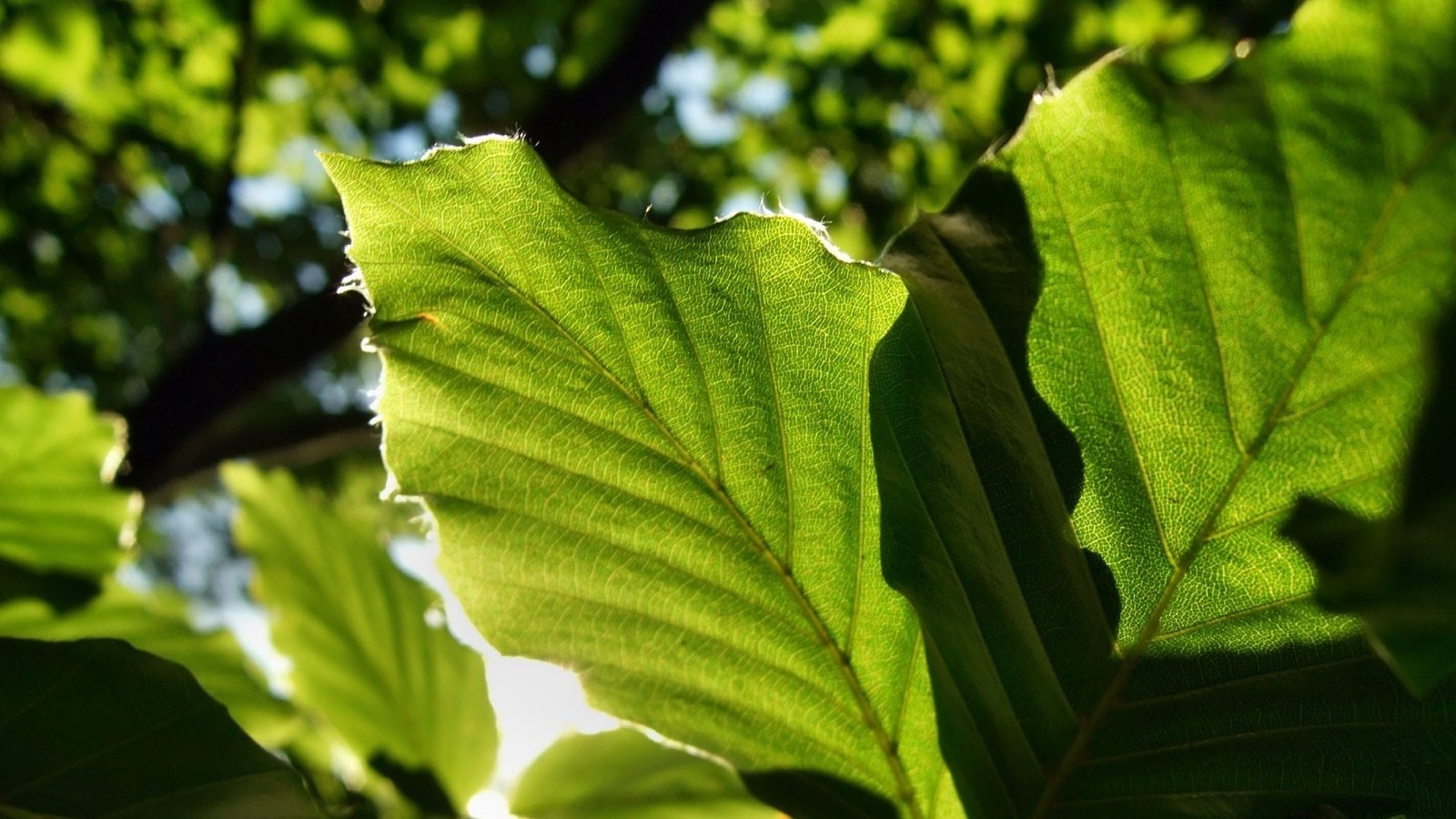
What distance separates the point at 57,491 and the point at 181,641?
0.20 m

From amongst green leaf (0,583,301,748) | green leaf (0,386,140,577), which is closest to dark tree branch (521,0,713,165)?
green leaf (0,386,140,577)

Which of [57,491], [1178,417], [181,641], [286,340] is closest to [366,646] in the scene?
[181,641]

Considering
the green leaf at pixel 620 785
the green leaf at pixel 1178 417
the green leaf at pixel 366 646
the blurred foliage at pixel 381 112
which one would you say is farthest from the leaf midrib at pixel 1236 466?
the blurred foliage at pixel 381 112

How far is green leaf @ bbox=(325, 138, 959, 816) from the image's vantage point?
43 centimetres

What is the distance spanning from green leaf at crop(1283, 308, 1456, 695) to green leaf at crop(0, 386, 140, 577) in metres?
1.05

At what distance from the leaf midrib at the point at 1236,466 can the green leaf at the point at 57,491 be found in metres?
0.93

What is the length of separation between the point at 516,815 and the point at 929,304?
0.50 metres

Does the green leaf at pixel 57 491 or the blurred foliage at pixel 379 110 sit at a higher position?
the blurred foliage at pixel 379 110

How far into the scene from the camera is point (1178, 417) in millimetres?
405

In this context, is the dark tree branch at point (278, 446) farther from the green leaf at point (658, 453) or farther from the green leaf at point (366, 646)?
the green leaf at point (658, 453)

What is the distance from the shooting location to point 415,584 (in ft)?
3.17

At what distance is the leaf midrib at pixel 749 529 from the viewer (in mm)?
431

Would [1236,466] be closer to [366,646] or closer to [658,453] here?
[658,453]

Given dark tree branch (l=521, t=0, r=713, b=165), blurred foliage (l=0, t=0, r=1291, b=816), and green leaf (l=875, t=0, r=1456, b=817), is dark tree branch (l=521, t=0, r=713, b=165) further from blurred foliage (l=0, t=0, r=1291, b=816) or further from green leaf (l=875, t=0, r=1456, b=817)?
green leaf (l=875, t=0, r=1456, b=817)
